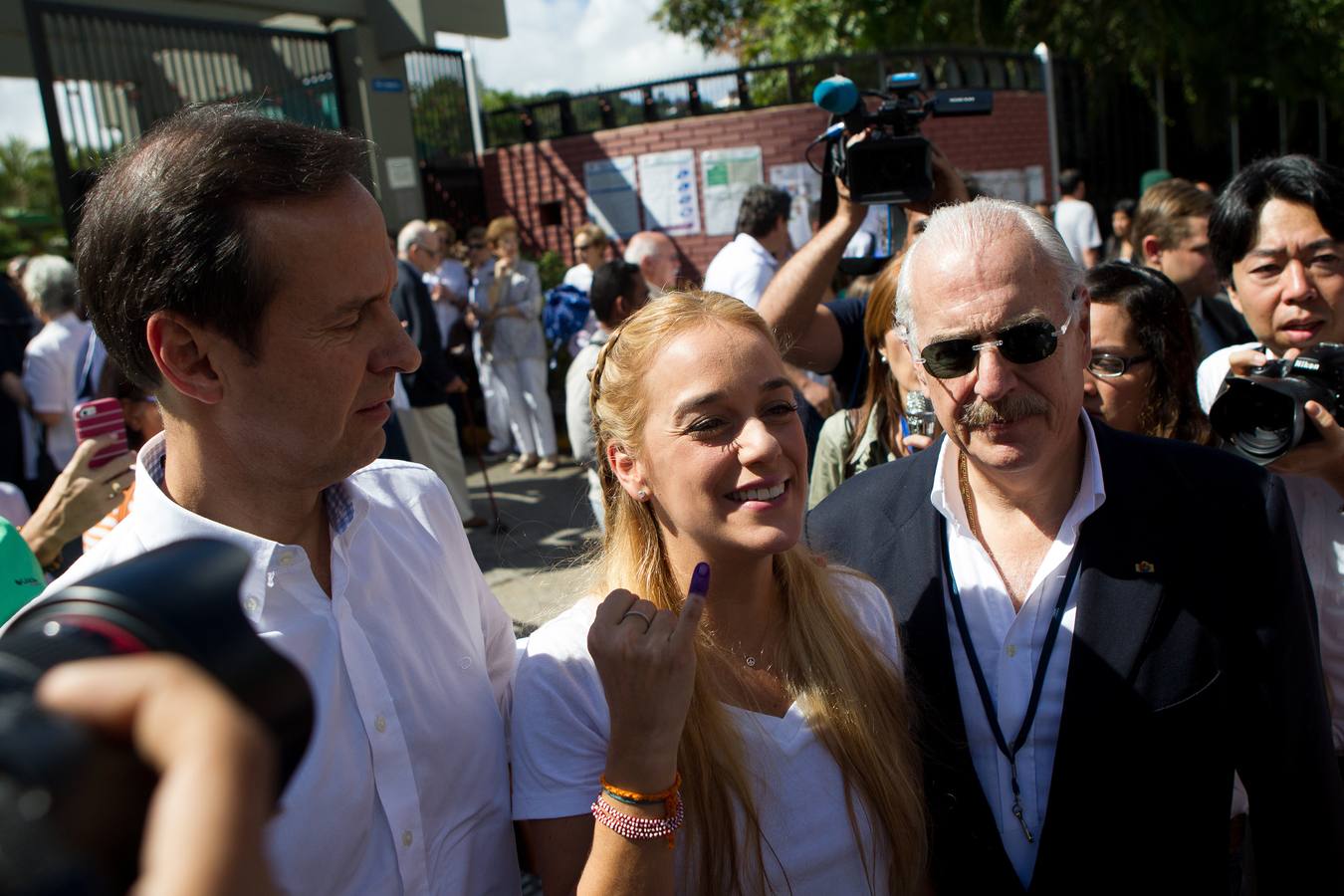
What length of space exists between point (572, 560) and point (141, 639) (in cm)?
162

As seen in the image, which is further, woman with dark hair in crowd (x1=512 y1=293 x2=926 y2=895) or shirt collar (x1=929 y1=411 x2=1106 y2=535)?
shirt collar (x1=929 y1=411 x2=1106 y2=535)

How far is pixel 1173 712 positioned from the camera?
69.7 inches

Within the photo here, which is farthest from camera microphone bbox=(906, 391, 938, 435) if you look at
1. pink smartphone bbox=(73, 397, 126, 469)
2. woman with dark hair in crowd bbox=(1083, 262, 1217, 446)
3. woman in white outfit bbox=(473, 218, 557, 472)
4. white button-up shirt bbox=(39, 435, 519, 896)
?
woman in white outfit bbox=(473, 218, 557, 472)

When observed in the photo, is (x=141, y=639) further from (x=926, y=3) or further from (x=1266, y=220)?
(x=926, y=3)

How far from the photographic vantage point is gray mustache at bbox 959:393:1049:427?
73.7 inches

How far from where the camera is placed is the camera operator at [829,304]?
3199mm

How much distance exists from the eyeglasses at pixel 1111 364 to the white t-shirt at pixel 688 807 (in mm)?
1482

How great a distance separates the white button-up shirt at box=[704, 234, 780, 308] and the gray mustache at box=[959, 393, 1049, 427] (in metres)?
3.64

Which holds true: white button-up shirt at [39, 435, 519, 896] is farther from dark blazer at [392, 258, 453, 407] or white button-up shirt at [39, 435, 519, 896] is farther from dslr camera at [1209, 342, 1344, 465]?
dark blazer at [392, 258, 453, 407]

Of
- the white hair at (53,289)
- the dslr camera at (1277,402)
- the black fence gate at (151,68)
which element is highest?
the black fence gate at (151,68)

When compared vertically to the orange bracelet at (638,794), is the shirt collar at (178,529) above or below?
above

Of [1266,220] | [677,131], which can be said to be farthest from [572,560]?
[677,131]

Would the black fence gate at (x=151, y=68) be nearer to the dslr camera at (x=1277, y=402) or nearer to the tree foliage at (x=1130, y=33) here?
the dslr camera at (x=1277, y=402)

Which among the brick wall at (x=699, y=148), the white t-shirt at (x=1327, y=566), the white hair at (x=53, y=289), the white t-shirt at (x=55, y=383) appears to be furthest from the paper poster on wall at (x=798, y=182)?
the white t-shirt at (x=1327, y=566)
